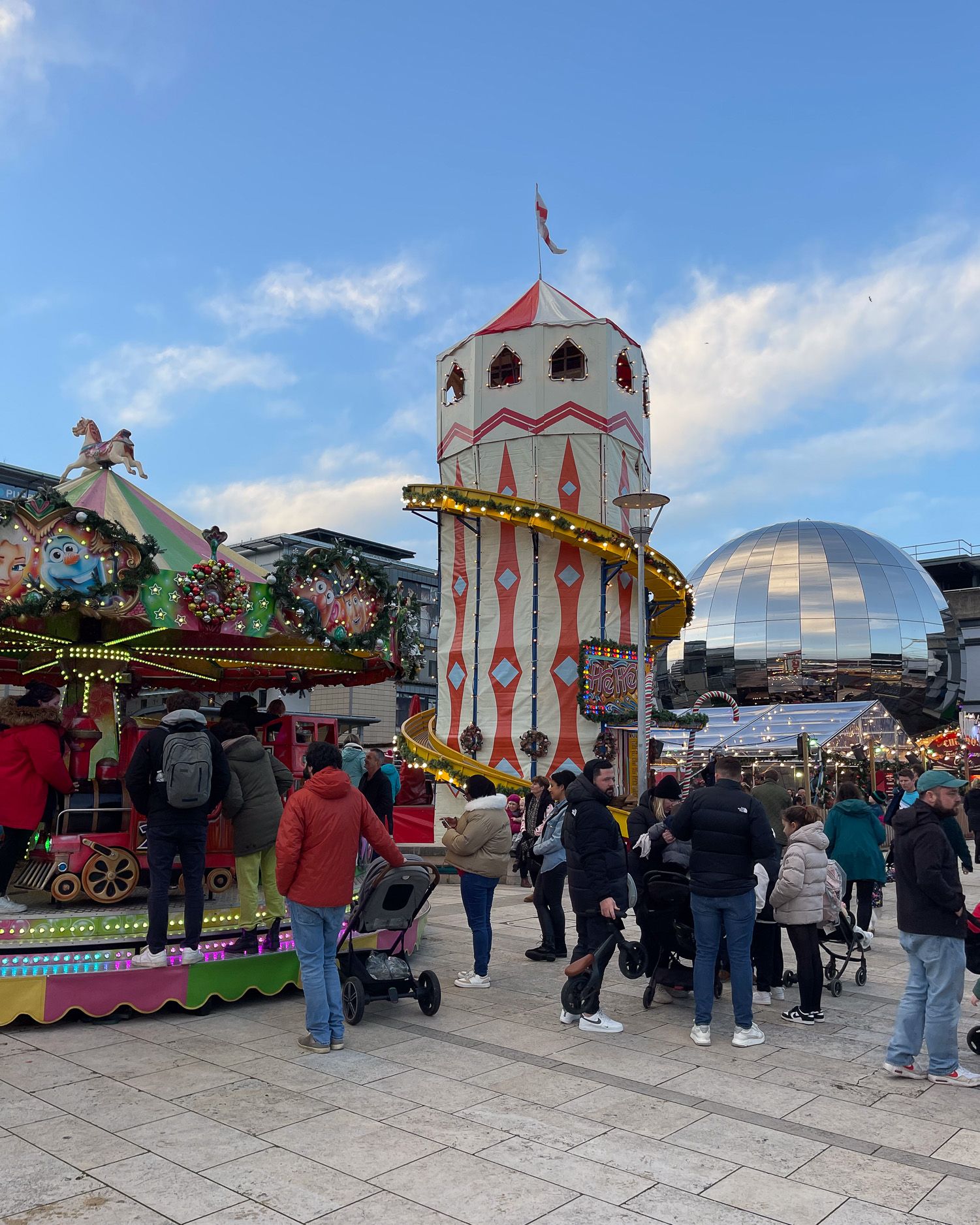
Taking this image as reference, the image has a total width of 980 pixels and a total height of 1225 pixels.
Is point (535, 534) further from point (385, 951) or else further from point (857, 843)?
point (385, 951)

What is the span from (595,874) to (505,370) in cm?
1773

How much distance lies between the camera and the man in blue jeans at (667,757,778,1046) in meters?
6.53

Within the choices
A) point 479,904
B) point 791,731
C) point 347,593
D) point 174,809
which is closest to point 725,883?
point 479,904

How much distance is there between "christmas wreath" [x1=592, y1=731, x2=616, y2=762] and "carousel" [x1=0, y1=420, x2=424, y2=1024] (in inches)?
385

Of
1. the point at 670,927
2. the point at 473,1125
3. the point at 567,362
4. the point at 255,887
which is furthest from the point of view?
the point at 567,362

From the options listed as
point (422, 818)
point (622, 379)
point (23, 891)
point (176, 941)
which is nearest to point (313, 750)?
point (176, 941)

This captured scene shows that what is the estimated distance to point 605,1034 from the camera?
6.84 metres

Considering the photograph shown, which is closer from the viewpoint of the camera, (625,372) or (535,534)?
(535,534)

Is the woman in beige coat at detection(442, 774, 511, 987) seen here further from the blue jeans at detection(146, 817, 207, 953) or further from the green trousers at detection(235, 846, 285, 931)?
the blue jeans at detection(146, 817, 207, 953)

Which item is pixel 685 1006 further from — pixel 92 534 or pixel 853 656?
pixel 853 656

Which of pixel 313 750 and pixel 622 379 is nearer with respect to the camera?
pixel 313 750

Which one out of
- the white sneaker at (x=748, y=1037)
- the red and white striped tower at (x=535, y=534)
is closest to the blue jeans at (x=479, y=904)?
the white sneaker at (x=748, y=1037)

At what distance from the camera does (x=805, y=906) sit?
7.14m

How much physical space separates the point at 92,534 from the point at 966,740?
84.9 feet
